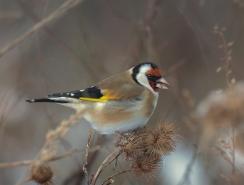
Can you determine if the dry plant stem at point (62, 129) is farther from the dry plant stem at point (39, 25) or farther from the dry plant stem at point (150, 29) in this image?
the dry plant stem at point (150, 29)

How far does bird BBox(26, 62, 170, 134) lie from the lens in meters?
3.50

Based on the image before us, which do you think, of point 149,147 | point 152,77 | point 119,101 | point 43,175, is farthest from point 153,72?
point 43,175

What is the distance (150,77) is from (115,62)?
3.65 meters

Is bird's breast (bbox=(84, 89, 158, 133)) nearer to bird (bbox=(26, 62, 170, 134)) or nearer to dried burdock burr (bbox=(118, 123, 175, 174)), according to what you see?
→ bird (bbox=(26, 62, 170, 134))

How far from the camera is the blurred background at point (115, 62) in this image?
182 inches

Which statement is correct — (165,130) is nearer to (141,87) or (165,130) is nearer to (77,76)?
(141,87)

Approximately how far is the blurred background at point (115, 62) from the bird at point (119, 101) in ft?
1.06

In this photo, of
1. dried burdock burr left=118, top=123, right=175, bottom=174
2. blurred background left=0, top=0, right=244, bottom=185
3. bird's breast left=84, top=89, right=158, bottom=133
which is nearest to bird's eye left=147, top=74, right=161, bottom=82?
bird's breast left=84, top=89, right=158, bottom=133

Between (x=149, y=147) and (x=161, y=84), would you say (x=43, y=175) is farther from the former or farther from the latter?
(x=161, y=84)

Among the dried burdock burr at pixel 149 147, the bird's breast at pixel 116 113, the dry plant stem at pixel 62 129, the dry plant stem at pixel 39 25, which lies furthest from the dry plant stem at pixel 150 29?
the dry plant stem at pixel 62 129

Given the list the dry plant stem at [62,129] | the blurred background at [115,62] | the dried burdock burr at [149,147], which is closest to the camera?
the dry plant stem at [62,129]

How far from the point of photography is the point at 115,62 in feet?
23.9

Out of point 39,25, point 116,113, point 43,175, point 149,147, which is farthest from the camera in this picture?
point 116,113

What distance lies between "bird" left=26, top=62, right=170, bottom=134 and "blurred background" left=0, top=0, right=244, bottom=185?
0.32 meters
